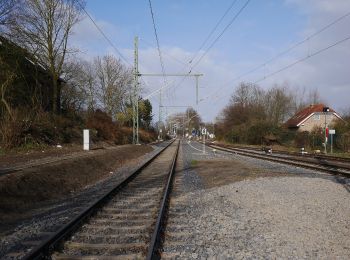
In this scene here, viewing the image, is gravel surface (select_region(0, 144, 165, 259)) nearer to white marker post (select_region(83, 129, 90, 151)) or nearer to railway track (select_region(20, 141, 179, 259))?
railway track (select_region(20, 141, 179, 259))

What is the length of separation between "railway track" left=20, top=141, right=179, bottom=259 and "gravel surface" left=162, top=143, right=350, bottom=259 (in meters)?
0.40

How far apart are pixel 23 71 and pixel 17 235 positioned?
30702 millimetres

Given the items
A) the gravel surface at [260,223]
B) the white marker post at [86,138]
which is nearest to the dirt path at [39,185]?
the gravel surface at [260,223]

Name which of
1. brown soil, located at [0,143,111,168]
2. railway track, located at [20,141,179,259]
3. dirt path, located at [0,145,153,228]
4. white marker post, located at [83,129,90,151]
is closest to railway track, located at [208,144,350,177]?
dirt path, located at [0,145,153,228]

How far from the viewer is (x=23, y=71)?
36.5 metres

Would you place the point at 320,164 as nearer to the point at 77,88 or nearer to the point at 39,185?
the point at 39,185

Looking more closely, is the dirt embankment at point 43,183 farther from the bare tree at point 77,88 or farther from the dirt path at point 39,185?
the bare tree at point 77,88

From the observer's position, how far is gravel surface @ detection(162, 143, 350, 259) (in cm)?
710

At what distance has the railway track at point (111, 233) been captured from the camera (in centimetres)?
674

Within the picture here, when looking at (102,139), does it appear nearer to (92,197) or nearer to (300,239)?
(92,197)

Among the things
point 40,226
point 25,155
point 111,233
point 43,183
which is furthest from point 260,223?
point 25,155

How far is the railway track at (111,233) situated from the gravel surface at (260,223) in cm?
40

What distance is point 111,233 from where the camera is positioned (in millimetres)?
8281

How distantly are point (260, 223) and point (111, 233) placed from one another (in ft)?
9.98
